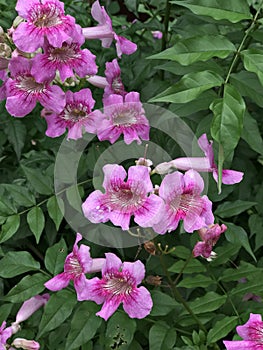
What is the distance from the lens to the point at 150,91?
188 cm

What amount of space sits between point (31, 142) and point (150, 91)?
0.59 m

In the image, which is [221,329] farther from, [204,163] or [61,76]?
[61,76]

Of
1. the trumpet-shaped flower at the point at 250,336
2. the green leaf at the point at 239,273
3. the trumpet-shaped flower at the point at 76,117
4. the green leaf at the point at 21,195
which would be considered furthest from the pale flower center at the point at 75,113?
the trumpet-shaped flower at the point at 250,336

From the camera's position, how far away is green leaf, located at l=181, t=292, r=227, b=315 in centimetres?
153

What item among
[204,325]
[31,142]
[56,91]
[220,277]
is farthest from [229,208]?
[31,142]

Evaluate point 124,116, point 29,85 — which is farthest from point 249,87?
point 29,85

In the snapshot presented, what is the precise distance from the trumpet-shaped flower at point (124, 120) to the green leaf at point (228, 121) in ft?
1.12

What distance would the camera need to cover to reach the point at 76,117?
1658 millimetres

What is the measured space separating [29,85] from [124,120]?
279mm

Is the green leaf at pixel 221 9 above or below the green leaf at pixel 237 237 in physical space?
above

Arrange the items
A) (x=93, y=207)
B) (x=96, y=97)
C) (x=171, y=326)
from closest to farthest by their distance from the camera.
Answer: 1. (x=93, y=207)
2. (x=171, y=326)
3. (x=96, y=97)

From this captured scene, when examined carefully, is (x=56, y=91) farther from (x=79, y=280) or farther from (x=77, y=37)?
(x=79, y=280)

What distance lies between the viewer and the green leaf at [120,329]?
58.2 inches

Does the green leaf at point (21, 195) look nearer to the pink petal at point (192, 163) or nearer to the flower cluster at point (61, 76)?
the flower cluster at point (61, 76)
